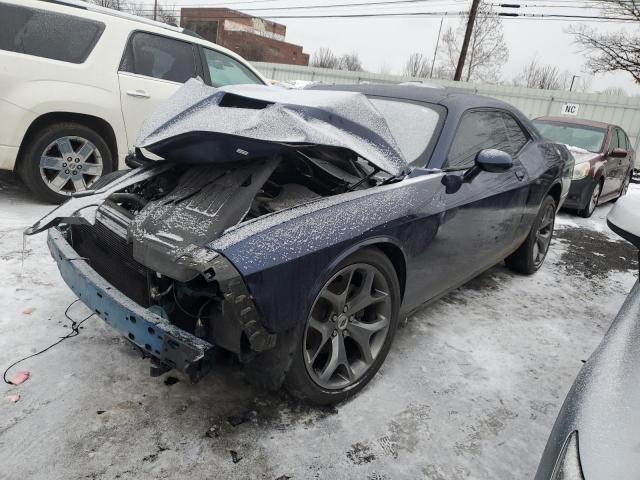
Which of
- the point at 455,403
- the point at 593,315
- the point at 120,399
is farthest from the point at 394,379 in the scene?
the point at 593,315

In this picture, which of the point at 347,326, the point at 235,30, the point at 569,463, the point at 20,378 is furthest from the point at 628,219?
the point at 235,30

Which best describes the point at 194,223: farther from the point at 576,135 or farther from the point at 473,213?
the point at 576,135

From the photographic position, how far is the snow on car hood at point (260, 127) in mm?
2125

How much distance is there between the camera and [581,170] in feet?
23.2

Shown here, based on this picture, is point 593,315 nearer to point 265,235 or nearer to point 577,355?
point 577,355

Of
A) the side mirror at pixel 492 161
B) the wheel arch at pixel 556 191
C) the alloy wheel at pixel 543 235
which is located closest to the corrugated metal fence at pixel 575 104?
the wheel arch at pixel 556 191

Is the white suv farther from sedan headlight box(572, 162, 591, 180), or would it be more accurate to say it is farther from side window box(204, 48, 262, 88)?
sedan headlight box(572, 162, 591, 180)

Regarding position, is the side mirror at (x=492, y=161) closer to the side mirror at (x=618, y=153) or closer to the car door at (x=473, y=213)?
the car door at (x=473, y=213)

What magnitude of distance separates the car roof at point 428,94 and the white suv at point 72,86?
228 centimetres

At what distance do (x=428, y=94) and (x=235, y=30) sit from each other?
46.6 metres

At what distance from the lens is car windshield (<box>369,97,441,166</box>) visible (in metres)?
2.86

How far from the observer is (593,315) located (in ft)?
12.4

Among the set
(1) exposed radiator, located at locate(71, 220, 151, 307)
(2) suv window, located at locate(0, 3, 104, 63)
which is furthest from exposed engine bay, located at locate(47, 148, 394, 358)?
(2) suv window, located at locate(0, 3, 104, 63)

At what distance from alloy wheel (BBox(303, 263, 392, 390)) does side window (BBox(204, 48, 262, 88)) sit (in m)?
3.77
